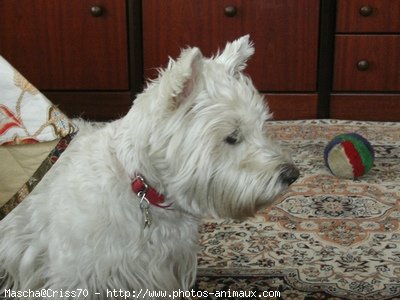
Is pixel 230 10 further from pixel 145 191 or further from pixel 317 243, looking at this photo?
pixel 145 191

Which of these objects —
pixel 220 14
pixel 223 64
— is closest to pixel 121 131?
pixel 223 64

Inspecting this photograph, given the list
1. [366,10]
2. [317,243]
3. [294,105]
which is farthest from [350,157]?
[366,10]

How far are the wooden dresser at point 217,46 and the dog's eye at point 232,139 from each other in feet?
6.06

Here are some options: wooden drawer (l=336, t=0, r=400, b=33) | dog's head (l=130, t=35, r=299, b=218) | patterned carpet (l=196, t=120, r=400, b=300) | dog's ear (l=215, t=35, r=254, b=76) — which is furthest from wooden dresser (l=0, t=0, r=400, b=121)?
dog's head (l=130, t=35, r=299, b=218)

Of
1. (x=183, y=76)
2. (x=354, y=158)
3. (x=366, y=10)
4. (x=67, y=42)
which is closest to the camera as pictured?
(x=183, y=76)

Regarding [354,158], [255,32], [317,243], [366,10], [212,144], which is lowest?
[317,243]

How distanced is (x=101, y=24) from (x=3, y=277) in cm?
178

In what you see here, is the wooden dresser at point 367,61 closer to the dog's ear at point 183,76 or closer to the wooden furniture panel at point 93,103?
the wooden furniture panel at point 93,103

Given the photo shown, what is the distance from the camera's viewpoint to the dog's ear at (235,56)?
4.18ft

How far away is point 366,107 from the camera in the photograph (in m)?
3.06

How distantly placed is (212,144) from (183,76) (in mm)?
147

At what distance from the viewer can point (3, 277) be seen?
144 cm

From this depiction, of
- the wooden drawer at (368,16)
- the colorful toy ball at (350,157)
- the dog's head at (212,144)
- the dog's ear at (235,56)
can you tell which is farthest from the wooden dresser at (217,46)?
the dog's head at (212,144)

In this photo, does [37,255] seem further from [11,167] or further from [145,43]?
[145,43]
